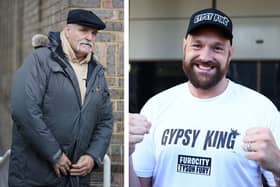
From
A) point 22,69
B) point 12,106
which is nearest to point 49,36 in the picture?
point 22,69

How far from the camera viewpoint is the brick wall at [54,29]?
2105 millimetres

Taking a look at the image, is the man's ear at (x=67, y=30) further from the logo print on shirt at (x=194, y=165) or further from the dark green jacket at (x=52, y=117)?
the logo print on shirt at (x=194, y=165)

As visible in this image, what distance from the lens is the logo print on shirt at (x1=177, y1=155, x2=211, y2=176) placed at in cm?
204

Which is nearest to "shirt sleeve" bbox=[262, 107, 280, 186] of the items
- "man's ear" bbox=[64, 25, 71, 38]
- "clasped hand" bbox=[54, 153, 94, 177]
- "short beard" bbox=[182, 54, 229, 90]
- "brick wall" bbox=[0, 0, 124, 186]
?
"short beard" bbox=[182, 54, 229, 90]

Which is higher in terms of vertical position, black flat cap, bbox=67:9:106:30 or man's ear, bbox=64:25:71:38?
black flat cap, bbox=67:9:106:30

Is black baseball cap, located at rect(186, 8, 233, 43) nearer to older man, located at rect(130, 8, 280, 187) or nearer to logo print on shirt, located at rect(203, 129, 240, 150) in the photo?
older man, located at rect(130, 8, 280, 187)

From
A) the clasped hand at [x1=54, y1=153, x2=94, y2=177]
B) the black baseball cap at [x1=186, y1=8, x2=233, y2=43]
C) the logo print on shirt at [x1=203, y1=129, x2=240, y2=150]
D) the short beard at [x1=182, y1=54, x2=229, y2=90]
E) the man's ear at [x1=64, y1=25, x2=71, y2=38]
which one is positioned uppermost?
the black baseball cap at [x1=186, y1=8, x2=233, y2=43]

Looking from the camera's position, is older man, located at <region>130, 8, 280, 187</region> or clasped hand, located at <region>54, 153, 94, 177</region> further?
clasped hand, located at <region>54, 153, 94, 177</region>

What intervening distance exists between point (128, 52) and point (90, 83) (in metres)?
0.21

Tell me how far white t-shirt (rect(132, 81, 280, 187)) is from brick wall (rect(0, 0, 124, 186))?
0.13 metres

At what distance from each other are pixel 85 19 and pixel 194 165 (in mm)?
717

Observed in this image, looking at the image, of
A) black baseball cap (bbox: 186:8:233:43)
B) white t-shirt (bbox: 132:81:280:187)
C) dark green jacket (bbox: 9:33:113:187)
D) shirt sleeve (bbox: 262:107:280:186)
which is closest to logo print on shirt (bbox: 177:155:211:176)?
white t-shirt (bbox: 132:81:280:187)

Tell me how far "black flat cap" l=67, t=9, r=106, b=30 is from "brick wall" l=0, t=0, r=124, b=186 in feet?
0.07

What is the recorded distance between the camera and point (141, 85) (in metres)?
2.22
